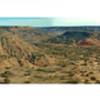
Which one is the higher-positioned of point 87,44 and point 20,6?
point 20,6

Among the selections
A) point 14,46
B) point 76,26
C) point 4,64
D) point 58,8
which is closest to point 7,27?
point 14,46

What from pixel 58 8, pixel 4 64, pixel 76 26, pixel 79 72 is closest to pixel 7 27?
pixel 4 64

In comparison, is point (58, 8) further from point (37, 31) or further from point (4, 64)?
point (4, 64)
